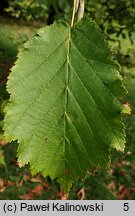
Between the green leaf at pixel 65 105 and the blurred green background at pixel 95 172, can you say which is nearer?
the green leaf at pixel 65 105

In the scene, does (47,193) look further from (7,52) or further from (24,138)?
(7,52)

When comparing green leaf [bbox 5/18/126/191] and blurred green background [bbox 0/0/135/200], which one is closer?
green leaf [bbox 5/18/126/191]

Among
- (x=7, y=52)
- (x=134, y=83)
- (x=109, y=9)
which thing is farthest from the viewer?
(x=7, y=52)

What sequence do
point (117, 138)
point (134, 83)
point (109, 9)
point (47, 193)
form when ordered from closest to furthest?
point (117, 138), point (47, 193), point (109, 9), point (134, 83)

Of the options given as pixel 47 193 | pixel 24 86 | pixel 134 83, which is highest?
pixel 24 86

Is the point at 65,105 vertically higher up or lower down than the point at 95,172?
higher up

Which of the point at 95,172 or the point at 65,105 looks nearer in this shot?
the point at 65,105

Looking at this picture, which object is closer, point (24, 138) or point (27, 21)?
point (24, 138)

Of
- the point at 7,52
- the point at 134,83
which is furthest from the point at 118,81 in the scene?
the point at 7,52
